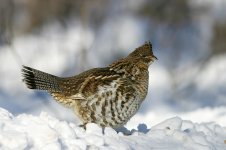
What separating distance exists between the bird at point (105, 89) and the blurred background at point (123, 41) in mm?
4084

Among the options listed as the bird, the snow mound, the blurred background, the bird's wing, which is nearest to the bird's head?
the bird

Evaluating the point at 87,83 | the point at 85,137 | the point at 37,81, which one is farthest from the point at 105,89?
the point at 85,137

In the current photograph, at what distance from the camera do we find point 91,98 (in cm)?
645

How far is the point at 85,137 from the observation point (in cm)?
555

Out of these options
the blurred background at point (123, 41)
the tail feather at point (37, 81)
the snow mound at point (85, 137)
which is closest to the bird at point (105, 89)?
the tail feather at point (37, 81)

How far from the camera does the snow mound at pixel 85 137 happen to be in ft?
17.6

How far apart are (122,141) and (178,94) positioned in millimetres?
6057

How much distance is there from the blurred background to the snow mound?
4.65m

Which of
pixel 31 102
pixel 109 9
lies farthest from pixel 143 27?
pixel 31 102

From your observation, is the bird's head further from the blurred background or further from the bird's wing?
the blurred background

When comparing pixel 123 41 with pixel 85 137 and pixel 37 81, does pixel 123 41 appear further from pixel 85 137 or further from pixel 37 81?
pixel 85 137

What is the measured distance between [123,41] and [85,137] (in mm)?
8255

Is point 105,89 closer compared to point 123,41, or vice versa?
point 105,89

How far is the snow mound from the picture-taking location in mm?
5363
